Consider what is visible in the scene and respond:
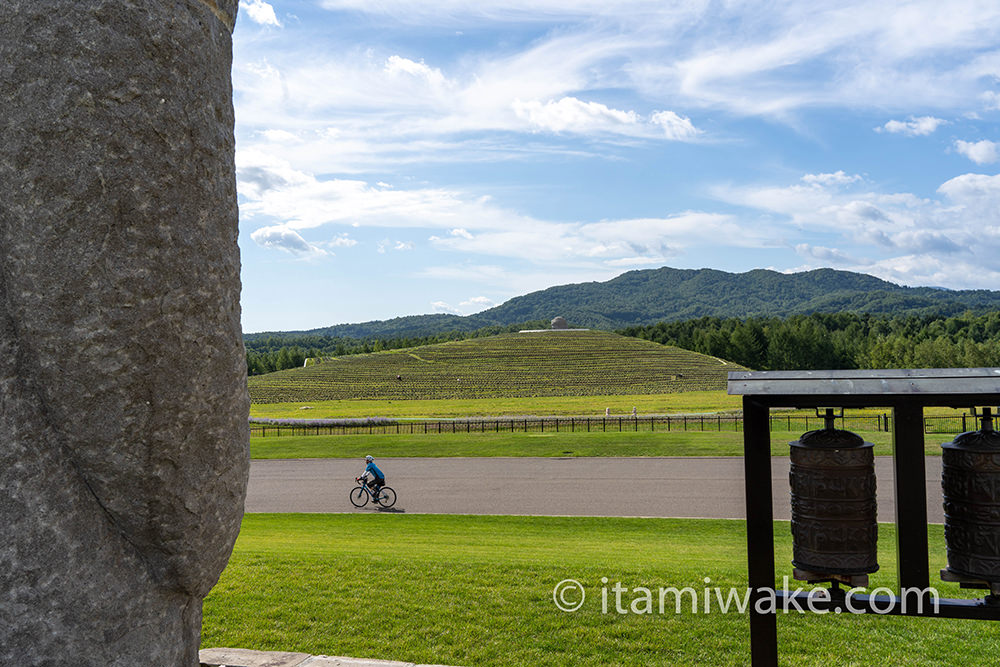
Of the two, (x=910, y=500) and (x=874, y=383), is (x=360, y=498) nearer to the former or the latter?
(x=910, y=500)

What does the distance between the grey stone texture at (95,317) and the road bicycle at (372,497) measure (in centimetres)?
1310

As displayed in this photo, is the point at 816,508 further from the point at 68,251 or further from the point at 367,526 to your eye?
the point at 367,526

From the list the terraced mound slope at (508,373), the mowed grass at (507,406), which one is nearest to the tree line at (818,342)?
the terraced mound slope at (508,373)

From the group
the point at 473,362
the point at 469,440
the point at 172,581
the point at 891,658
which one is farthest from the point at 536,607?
the point at 473,362

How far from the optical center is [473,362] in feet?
259

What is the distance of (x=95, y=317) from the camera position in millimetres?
2441

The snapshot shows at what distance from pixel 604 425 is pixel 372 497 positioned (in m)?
18.3

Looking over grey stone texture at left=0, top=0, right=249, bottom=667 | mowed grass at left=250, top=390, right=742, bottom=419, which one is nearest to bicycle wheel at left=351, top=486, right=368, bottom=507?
grey stone texture at left=0, top=0, right=249, bottom=667

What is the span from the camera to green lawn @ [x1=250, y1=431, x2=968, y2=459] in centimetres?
2244

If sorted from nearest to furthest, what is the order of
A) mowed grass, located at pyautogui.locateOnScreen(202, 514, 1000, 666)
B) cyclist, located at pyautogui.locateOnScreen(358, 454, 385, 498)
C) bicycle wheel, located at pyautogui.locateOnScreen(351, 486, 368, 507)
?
mowed grass, located at pyautogui.locateOnScreen(202, 514, 1000, 666) → cyclist, located at pyautogui.locateOnScreen(358, 454, 385, 498) → bicycle wheel, located at pyautogui.locateOnScreen(351, 486, 368, 507)

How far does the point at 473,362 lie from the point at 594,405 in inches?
1152

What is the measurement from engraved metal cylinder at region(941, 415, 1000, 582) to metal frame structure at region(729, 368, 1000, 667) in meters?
0.16

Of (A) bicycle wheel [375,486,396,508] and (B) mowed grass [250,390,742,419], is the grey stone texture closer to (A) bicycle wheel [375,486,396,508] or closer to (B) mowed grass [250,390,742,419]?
(A) bicycle wheel [375,486,396,508]

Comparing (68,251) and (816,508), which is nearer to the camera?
(68,251)
